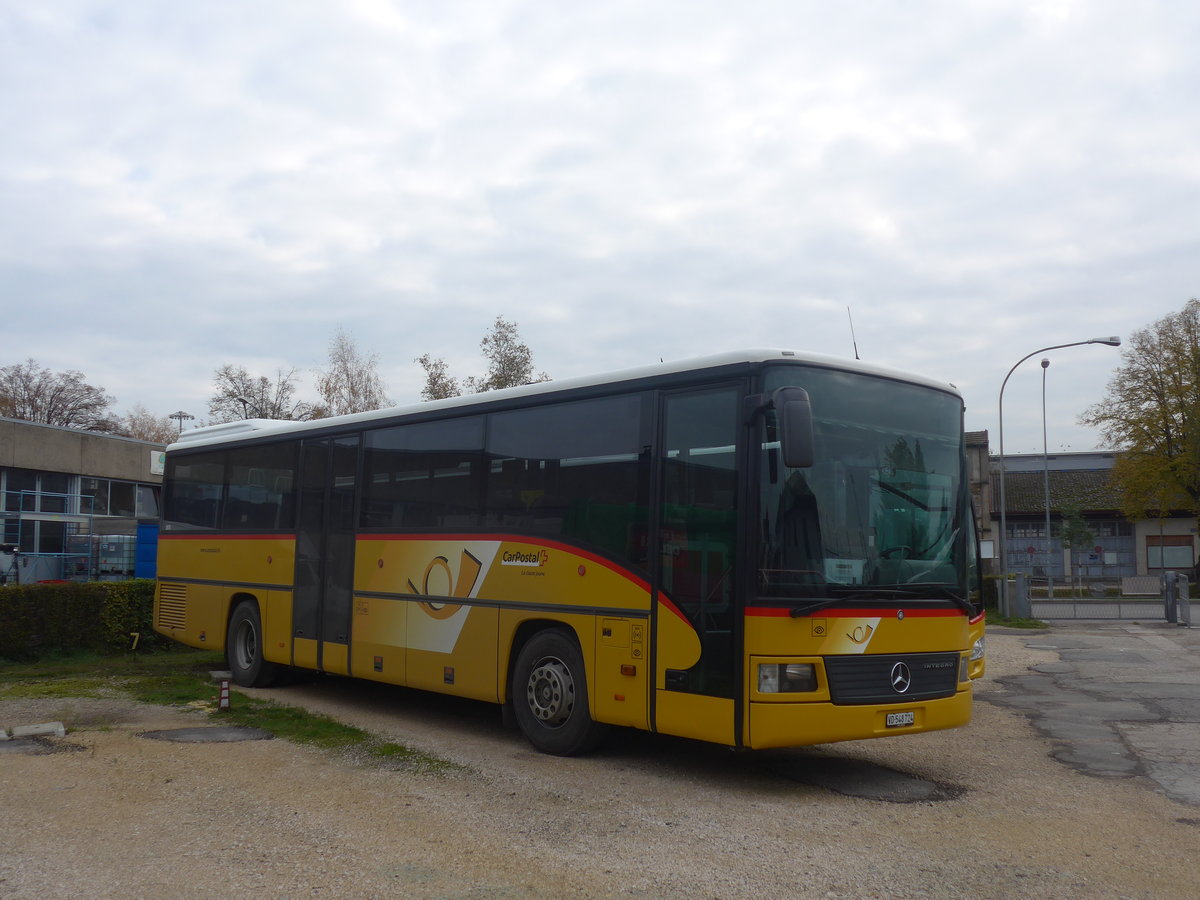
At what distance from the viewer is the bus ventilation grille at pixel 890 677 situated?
7688 millimetres

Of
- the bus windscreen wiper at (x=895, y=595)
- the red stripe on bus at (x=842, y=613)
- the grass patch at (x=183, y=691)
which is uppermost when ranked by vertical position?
the bus windscreen wiper at (x=895, y=595)

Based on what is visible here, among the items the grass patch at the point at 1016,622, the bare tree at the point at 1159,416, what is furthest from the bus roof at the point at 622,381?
the bare tree at the point at 1159,416

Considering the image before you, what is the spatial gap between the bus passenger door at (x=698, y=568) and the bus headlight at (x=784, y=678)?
206 mm

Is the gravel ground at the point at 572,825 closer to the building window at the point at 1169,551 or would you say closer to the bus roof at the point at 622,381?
the bus roof at the point at 622,381

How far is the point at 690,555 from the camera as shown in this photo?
807cm

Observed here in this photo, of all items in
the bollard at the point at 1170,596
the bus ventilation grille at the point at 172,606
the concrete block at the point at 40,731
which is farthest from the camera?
the bollard at the point at 1170,596

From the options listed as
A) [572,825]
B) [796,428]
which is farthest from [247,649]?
[796,428]

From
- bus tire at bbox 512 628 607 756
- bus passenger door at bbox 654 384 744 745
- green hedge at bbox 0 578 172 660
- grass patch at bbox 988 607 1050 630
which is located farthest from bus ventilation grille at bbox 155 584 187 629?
grass patch at bbox 988 607 1050 630

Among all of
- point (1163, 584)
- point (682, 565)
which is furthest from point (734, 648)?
point (1163, 584)

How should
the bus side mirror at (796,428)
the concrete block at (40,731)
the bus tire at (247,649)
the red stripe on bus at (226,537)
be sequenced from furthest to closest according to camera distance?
the bus tire at (247,649) → the red stripe on bus at (226,537) → the concrete block at (40,731) → the bus side mirror at (796,428)

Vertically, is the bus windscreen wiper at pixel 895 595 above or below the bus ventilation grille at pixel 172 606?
above

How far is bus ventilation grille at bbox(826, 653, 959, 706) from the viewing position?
7688 mm

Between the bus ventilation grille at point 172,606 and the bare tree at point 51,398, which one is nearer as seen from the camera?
the bus ventilation grille at point 172,606

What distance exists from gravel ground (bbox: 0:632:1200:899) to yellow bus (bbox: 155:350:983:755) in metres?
0.64
